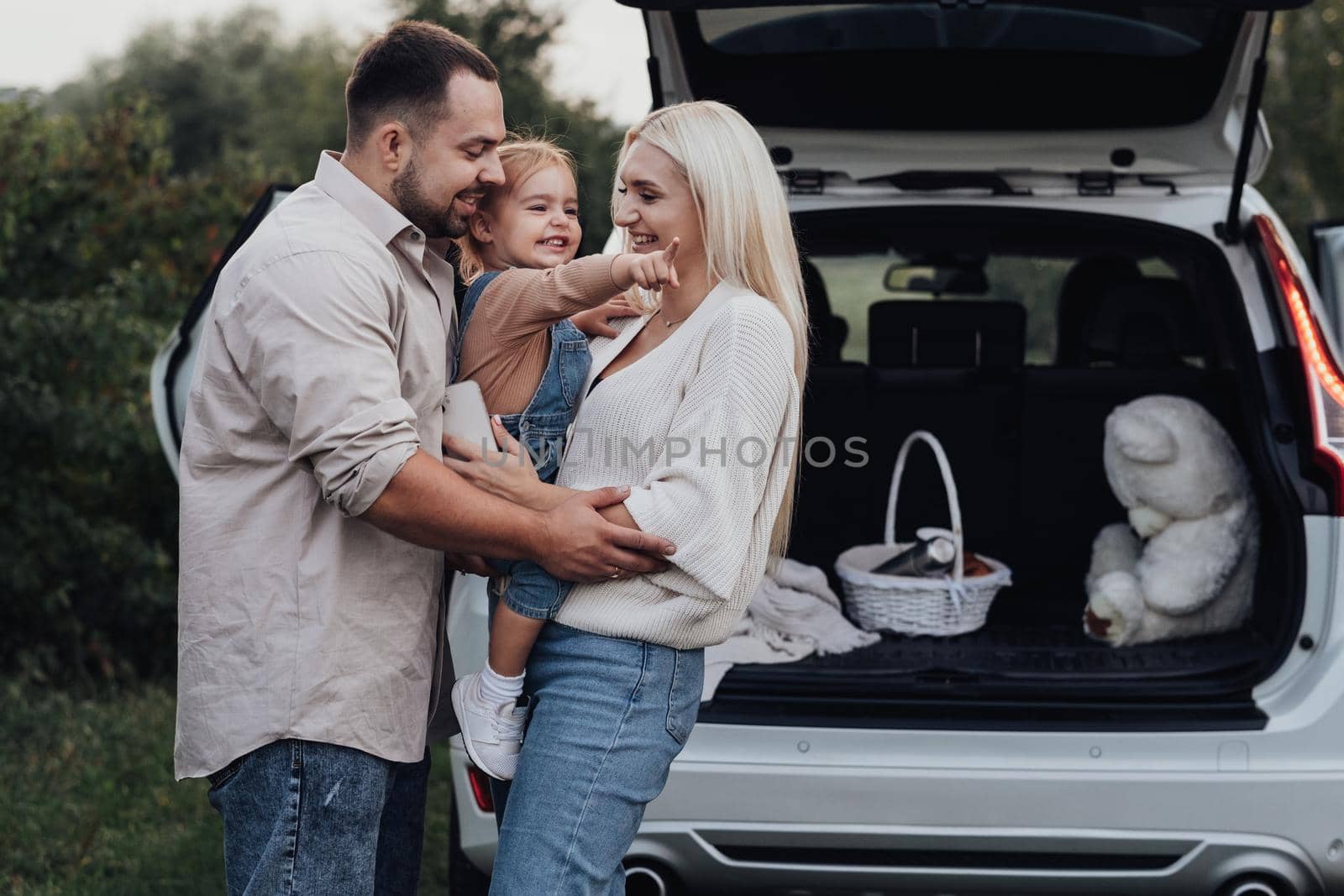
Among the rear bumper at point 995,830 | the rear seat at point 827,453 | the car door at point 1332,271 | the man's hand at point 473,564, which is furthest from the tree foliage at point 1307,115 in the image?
the man's hand at point 473,564

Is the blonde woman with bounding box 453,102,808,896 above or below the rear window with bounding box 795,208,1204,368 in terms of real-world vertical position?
above

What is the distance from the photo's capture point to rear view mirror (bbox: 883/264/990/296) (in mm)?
4785

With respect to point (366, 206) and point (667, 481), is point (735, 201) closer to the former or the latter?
point (667, 481)

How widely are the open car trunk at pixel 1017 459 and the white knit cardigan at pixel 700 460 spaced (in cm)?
80

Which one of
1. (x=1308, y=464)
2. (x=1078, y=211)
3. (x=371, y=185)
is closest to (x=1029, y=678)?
(x=1308, y=464)

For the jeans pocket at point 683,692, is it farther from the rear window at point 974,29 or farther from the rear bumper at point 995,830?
the rear window at point 974,29

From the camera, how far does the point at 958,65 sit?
360 cm

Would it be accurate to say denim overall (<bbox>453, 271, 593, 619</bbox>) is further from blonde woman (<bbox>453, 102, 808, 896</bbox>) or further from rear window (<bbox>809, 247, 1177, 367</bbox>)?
rear window (<bbox>809, 247, 1177, 367</bbox>)

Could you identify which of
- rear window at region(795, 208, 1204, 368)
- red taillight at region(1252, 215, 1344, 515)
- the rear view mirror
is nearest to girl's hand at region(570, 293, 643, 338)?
rear window at region(795, 208, 1204, 368)

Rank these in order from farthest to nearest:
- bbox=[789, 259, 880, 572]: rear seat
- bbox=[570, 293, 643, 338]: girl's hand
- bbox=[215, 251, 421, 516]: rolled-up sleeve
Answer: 1. bbox=[789, 259, 880, 572]: rear seat
2. bbox=[570, 293, 643, 338]: girl's hand
3. bbox=[215, 251, 421, 516]: rolled-up sleeve

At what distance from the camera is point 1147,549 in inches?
142

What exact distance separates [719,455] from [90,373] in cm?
340

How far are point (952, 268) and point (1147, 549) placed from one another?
1504 mm

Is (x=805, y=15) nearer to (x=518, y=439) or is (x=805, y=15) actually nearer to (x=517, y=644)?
(x=518, y=439)
